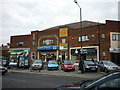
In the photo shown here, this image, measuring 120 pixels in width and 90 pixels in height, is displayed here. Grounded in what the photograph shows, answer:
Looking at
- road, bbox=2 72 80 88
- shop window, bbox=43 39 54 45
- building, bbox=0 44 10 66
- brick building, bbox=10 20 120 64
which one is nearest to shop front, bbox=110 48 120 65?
brick building, bbox=10 20 120 64

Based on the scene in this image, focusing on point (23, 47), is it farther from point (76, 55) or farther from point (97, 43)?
point (97, 43)

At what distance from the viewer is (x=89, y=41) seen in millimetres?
35188

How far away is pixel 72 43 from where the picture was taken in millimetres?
38625

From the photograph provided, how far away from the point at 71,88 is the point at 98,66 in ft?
64.3

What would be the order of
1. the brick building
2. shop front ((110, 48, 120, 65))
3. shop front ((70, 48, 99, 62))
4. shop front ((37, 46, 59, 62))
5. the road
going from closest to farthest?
the road
shop front ((110, 48, 120, 65))
the brick building
shop front ((70, 48, 99, 62))
shop front ((37, 46, 59, 62))

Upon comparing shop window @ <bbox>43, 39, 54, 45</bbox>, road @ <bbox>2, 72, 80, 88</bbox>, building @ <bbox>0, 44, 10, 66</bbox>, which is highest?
shop window @ <bbox>43, 39, 54, 45</bbox>

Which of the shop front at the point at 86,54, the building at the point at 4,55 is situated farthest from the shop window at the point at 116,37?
the building at the point at 4,55

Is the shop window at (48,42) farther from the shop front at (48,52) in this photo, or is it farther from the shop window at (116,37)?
the shop window at (116,37)

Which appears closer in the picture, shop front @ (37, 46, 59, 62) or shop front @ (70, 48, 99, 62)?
shop front @ (70, 48, 99, 62)

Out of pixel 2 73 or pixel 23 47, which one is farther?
pixel 23 47

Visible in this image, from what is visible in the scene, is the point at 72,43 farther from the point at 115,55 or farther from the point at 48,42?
the point at 115,55

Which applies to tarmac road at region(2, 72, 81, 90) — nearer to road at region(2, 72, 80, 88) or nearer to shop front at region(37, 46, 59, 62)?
road at region(2, 72, 80, 88)

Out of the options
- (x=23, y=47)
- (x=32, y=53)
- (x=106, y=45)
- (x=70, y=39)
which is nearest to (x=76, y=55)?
(x=70, y=39)

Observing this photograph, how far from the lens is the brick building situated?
32.9 m
